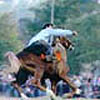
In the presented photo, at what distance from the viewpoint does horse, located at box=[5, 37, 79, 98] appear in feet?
57.8

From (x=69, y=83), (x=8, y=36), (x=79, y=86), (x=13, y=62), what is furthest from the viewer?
(x=8, y=36)

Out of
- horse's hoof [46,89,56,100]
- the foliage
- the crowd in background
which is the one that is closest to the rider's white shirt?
horse's hoof [46,89,56,100]

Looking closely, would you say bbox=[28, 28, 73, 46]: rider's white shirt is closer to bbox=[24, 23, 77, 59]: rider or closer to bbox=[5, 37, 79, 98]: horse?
bbox=[24, 23, 77, 59]: rider

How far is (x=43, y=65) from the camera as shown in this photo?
18094mm

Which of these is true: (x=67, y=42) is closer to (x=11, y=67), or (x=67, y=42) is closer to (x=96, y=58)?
(x=11, y=67)

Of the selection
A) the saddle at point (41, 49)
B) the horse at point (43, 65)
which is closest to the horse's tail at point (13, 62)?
the horse at point (43, 65)

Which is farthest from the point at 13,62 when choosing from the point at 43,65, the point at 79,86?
the point at 79,86

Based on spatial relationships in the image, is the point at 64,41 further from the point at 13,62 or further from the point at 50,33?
the point at 13,62

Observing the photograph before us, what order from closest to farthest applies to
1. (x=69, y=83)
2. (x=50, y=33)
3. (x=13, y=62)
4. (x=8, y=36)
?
(x=50, y=33), (x=13, y=62), (x=69, y=83), (x=8, y=36)

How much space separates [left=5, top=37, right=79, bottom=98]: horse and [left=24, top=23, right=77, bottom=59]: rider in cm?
19

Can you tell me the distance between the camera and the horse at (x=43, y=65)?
57.8 feet

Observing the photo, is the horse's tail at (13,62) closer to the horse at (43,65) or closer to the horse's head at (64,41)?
the horse at (43,65)

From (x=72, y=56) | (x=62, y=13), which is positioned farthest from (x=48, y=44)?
(x=62, y=13)

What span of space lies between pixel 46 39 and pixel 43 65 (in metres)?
1.11
